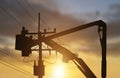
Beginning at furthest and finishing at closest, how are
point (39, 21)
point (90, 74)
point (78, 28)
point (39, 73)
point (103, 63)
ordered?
point (39, 21) < point (39, 73) < point (90, 74) < point (78, 28) < point (103, 63)

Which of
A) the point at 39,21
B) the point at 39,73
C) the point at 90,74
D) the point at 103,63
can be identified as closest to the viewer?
the point at 103,63

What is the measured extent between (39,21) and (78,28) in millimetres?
16603

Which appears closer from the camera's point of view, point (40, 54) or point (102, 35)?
point (102, 35)

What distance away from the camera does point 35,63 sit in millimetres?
37938

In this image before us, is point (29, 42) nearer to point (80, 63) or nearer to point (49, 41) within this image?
point (49, 41)

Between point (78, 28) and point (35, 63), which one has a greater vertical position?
point (78, 28)

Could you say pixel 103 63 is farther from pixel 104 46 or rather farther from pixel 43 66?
pixel 43 66

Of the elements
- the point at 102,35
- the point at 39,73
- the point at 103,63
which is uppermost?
the point at 102,35

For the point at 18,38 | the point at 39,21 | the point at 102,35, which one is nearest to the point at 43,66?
the point at 39,21

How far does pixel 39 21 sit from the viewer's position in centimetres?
4059

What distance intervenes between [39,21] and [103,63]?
18.8 m

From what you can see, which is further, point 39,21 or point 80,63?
point 39,21

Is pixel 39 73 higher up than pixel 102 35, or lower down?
lower down

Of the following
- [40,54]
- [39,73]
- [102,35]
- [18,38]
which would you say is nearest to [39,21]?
[40,54]
